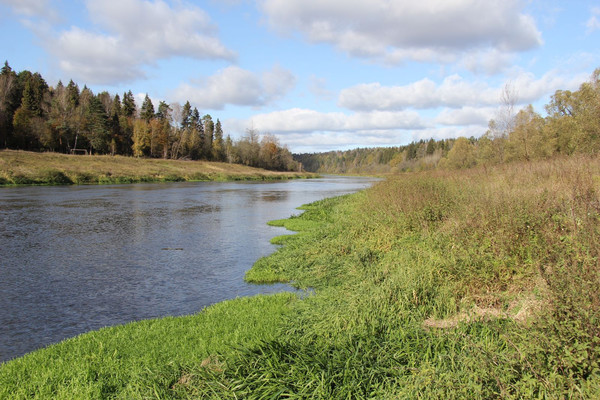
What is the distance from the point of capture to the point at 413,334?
5.52 meters

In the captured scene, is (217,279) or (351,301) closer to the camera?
(351,301)

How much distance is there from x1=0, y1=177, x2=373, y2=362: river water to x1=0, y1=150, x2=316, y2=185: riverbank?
2439 cm

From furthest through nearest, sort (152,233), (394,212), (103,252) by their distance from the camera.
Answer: (152,233), (103,252), (394,212)

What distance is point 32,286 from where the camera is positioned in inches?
414

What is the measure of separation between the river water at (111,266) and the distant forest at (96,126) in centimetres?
5472

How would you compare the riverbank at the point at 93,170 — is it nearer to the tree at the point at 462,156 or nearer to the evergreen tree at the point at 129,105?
the evergreen tree at the point at 129,105

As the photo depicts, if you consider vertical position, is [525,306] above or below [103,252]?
above

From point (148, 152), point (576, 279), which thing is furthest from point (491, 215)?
point (148, 152)

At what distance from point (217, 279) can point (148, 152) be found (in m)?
89.1

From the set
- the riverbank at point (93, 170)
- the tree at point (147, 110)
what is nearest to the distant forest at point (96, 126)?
the tree at point (147, 110)

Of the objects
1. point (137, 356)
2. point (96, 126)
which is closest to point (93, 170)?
point (96, 126)

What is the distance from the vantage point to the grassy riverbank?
406 centimetres

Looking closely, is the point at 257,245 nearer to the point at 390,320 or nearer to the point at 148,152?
the point at 390,320

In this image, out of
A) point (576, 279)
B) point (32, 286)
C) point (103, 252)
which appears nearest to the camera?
point (576, 279)
